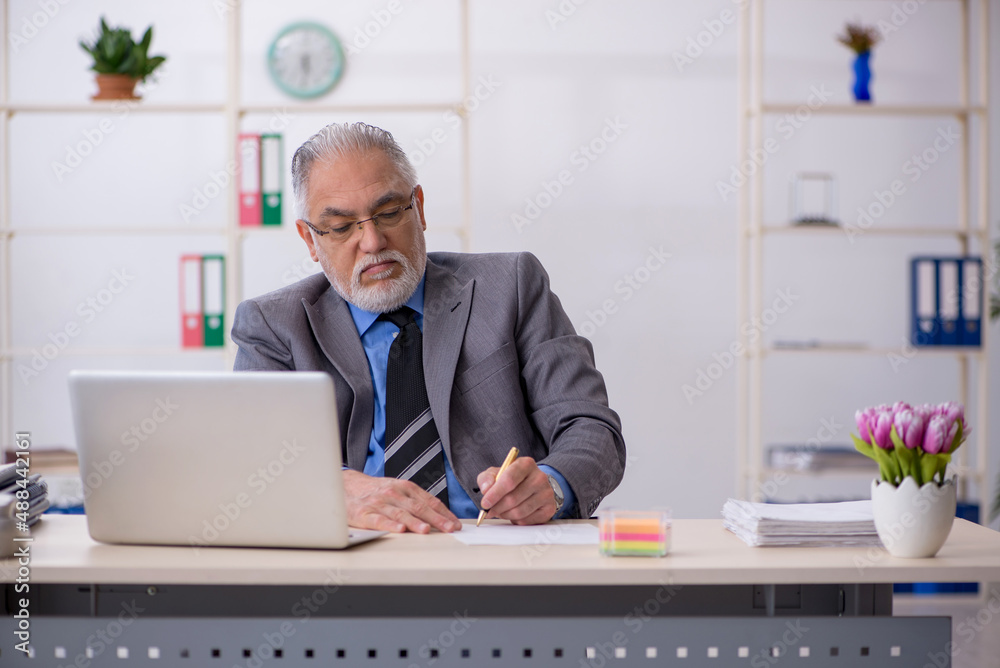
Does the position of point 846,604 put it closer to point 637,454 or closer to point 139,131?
point 637,454

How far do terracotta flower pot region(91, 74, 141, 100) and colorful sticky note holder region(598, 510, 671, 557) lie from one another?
2764 mm

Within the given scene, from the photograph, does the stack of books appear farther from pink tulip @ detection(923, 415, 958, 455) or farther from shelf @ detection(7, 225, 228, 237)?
shelf @ detection(7, 225, 228, 237)

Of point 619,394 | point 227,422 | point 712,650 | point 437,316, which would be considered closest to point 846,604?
point 712,650

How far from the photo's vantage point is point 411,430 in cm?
172

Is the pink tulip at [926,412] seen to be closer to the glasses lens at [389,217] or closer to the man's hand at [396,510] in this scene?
the man's hand at [396,510]

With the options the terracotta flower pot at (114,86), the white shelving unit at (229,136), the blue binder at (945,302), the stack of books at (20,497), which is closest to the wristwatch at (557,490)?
the stack of books at (20,497)

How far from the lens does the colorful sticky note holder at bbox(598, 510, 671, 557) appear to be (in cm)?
113

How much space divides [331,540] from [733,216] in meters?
2.95

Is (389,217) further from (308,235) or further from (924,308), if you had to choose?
(924,308)

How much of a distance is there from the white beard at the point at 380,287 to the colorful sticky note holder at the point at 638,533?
0.78 metres

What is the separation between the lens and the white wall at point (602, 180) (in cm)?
368

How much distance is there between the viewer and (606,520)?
1135 millimetres

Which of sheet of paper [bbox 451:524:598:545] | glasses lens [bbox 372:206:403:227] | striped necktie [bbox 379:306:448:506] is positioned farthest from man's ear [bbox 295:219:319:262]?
sheet of paper [bbox 451:524:598:545]

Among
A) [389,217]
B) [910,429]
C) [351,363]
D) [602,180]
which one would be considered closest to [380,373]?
[351,363]
